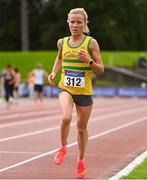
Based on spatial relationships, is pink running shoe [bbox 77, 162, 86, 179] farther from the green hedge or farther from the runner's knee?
the green hedge

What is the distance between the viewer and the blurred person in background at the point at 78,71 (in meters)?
9.23

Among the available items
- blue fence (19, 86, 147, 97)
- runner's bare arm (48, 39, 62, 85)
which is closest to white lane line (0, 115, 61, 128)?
runner's bare arm (48, 39, 62, 85)

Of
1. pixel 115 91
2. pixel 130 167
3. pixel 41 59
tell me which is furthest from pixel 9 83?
pixel 41 59

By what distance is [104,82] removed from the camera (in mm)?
49875

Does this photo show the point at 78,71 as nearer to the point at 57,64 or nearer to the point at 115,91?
the point at 57,64

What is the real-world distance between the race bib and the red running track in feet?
3.99

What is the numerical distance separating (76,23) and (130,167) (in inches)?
92.2

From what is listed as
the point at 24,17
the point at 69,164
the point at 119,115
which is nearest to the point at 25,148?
the point at 69,164

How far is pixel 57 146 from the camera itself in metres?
13.5

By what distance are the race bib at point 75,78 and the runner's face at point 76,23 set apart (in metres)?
0.51

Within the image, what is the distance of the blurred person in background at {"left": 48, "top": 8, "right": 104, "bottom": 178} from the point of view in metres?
9.23

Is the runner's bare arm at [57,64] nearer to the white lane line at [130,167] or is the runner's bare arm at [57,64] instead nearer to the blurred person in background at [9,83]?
the white lane line at [130,167]

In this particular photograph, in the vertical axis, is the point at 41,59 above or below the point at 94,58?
below

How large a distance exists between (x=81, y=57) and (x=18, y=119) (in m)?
12.9
